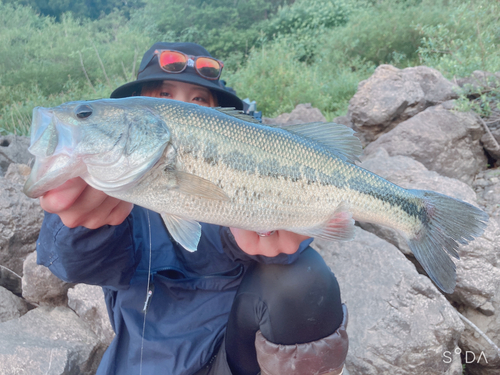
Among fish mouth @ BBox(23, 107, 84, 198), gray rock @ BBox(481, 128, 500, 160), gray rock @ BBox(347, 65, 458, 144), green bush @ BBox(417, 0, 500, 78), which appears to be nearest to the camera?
fish mouth @ BBox(23, 107, 84, 198)

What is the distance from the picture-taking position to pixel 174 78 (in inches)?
84.0

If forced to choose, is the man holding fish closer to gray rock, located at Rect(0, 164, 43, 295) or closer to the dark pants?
the dark pants

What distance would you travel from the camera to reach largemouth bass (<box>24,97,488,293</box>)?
1139 millimetres

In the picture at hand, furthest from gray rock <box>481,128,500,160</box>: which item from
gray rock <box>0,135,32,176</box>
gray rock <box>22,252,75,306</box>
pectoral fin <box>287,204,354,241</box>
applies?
gray rock <box>0,135,32,176</box>

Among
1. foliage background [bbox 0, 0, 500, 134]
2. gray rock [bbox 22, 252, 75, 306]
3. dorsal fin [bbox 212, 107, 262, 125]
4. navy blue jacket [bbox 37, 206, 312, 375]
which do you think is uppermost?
dorsal fin [bbox 212, 107, 262, 125]

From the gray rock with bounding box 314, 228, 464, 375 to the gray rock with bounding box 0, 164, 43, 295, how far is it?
8.83ft

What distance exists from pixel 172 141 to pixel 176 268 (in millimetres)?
836

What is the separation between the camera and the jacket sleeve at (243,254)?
1678 mm

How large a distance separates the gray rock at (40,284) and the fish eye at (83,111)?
1920 millimetres

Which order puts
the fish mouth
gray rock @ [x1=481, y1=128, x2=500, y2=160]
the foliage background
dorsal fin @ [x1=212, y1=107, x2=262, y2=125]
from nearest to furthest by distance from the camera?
the fish mouth → dorsal fin @ [x1=212, y1=107, x2=262, y2=125] → gray rock @ [x1=481, y1=128, x2=500, y2=160] → the foliage background

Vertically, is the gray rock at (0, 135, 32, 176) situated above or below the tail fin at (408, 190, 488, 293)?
below

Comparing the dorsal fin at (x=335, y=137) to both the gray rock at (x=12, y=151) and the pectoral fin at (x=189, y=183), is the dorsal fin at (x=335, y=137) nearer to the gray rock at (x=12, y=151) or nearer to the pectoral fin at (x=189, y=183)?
the pectoral fin at (x=189, y=183)

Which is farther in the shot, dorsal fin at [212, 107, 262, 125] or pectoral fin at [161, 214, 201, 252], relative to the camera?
dorsal fin at [212, 107, 262, 125]

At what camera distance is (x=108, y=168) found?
115cm
